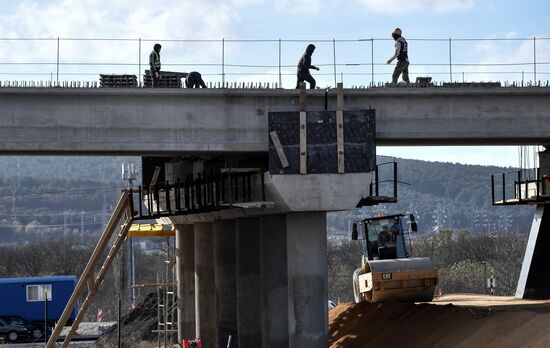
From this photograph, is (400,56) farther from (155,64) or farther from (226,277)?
(226,277)

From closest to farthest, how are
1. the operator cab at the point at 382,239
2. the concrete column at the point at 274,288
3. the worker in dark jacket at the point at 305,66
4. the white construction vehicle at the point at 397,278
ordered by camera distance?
1. the worker in dark jacket at the point at 305,66
2. the concrete column at the point at 274,288
3. the white construction vehicle at the point at 397,278
4. the operator cab at the point at 382,239

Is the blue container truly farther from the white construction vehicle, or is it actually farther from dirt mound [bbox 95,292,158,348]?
the white construction vehicle

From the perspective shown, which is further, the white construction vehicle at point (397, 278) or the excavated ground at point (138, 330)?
the excavated ground at point (138, 330)

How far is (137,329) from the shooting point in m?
63.8

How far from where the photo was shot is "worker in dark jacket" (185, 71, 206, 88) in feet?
119

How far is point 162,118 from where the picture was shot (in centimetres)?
3516

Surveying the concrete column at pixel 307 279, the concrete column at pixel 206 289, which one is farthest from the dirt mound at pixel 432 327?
the concrete column at pixel 206 289

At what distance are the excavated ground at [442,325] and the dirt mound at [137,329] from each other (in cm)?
1323

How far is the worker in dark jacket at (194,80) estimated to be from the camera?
3634 centimetres

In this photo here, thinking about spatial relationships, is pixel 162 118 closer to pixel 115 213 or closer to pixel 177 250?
pixel 115 213

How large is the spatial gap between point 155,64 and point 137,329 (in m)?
29.6

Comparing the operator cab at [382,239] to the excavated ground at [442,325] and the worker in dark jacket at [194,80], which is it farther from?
the worker in dark jacket at [194,80]

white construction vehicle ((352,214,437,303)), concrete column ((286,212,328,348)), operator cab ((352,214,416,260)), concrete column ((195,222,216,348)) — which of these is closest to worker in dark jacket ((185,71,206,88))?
concrete column ((286,212,328,348))

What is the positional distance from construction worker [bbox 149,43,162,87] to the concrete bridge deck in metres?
1.06
